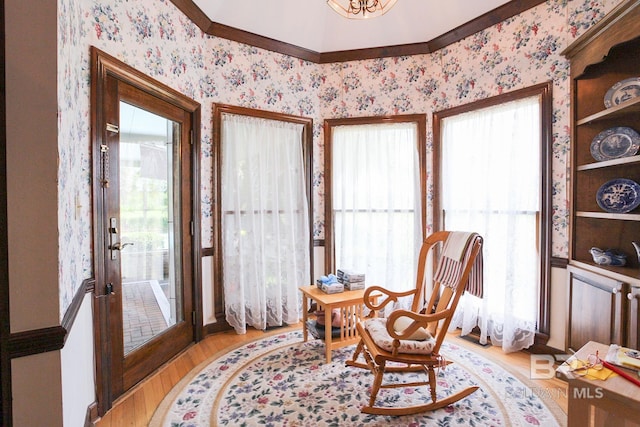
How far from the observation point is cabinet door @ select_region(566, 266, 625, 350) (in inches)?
71.7

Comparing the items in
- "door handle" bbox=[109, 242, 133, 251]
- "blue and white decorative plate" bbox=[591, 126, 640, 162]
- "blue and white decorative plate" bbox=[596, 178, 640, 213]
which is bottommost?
"door handle" bbox=[109, 242, 133, 251]

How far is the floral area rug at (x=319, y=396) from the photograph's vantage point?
5.89 ft

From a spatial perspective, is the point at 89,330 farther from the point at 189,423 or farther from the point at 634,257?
the point at 634,257

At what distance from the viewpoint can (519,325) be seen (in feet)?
8.54

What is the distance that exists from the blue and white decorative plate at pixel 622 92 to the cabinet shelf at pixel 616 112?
8 centimetres

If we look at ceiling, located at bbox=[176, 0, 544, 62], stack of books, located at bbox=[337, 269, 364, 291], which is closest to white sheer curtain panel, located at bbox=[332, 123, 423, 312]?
stack of books, located at bbox=[337, 269, 364, 291]

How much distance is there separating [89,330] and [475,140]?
3.32m

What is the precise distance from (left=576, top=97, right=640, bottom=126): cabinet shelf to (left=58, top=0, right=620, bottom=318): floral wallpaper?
20cm

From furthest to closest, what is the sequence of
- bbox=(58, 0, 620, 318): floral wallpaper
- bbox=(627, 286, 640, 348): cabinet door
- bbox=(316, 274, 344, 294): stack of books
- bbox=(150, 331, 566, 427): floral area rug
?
bbox=(316, 274, 344, 294): stack of books, bbox=(150, 331, 566, 427): floral area rug, bbox=(627, 286, 640, 348): cabinet door, bbox=(58, 0, 620, 318): floral wallpaper

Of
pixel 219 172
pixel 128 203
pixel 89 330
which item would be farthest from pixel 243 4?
pixel 89 330

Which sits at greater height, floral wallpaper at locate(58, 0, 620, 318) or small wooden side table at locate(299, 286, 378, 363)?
floral wallpaper at locate(58, 0, 620, 318)

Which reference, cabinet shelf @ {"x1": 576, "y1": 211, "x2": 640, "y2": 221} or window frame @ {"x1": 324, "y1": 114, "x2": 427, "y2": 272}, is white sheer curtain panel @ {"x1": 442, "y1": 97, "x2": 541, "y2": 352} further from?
window frame @ {"x1": 324, "y1": 114, "x2": 427, "y2": 272}

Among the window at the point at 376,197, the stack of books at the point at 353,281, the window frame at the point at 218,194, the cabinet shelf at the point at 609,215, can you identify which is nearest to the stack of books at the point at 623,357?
the cabinet shelf at the point at 609,215

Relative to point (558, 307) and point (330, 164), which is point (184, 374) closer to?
point (330, 164)
